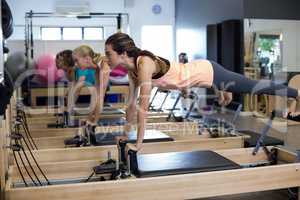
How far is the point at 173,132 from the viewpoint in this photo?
14.8ft

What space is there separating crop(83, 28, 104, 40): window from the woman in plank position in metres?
7.90

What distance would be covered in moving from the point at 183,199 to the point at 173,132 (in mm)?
2082

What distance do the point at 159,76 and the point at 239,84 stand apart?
0.67 m

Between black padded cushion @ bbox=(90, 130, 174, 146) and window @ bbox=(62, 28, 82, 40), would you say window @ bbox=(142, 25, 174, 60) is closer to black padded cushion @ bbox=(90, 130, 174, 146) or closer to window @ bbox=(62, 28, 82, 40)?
window @ bbox=(62, 28, 82, 40)

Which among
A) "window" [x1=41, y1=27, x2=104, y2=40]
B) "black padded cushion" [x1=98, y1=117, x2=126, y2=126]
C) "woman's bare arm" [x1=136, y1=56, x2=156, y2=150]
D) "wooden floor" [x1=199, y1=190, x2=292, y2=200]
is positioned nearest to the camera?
"woman's bare arm" [x1=136, y1=56, x2=156, y2=150]

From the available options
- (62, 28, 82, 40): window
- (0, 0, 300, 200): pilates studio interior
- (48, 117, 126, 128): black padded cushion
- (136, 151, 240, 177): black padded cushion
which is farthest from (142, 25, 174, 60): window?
(136, 151, 240, 177): black padded cushion

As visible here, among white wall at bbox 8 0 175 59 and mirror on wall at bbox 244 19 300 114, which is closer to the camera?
mirror on wall at bbox 244 19 300 114

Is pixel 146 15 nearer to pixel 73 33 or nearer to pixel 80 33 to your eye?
pixel 80 33

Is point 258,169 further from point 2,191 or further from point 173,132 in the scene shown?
point 173,132

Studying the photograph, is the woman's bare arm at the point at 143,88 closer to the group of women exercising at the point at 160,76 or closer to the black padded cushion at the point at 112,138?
the group of women exercising at the point at 160,76

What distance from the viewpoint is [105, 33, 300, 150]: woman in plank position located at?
2.47m

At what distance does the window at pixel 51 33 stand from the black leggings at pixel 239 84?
8.34 meters

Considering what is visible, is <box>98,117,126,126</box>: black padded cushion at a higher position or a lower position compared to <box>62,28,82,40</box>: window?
lower

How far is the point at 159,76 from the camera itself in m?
2.64
